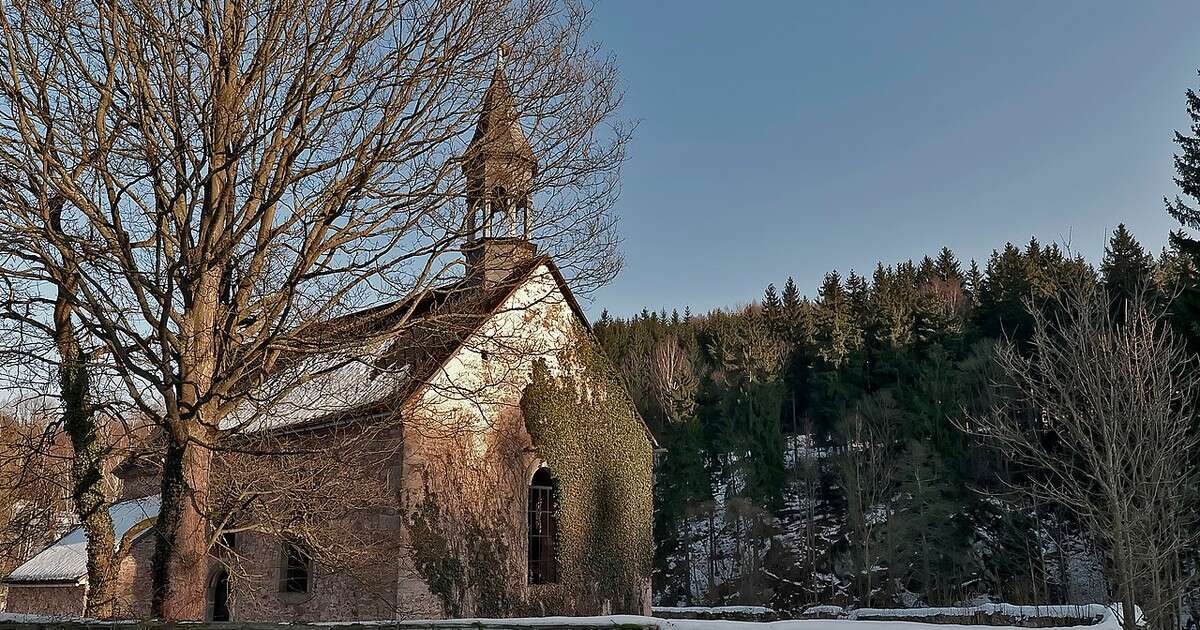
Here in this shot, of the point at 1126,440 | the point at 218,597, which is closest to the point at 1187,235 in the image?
the point at 1126,440

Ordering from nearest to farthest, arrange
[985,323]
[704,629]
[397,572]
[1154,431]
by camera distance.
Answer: [704,629], [1154,431], [397,572], [985,323]

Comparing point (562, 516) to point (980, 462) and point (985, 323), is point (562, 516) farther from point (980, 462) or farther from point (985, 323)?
point (985, 323)

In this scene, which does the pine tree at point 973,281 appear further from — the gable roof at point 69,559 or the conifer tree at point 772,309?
the gable roof at point 69,559

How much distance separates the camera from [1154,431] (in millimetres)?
12844

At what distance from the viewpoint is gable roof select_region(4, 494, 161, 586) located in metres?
19.4

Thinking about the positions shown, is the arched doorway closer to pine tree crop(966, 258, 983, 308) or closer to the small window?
the small window

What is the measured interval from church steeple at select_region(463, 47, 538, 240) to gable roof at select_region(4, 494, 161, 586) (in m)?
13.3

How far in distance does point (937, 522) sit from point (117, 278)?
37128 millimetres

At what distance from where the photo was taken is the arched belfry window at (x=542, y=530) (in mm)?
17969

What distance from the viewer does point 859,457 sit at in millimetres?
42969

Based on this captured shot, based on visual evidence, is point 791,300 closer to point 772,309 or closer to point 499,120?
Result: point 772,309

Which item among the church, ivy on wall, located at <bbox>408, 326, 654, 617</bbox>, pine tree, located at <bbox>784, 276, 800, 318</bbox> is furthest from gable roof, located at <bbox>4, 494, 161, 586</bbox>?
pine tree, located at <bbox>784, 276, 800, 318</bbox>

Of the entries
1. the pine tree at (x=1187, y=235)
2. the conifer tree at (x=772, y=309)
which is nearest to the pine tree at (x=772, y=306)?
the conifer tree at (x=772, y=309)

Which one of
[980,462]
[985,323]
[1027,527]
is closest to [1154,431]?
[1027,527]
